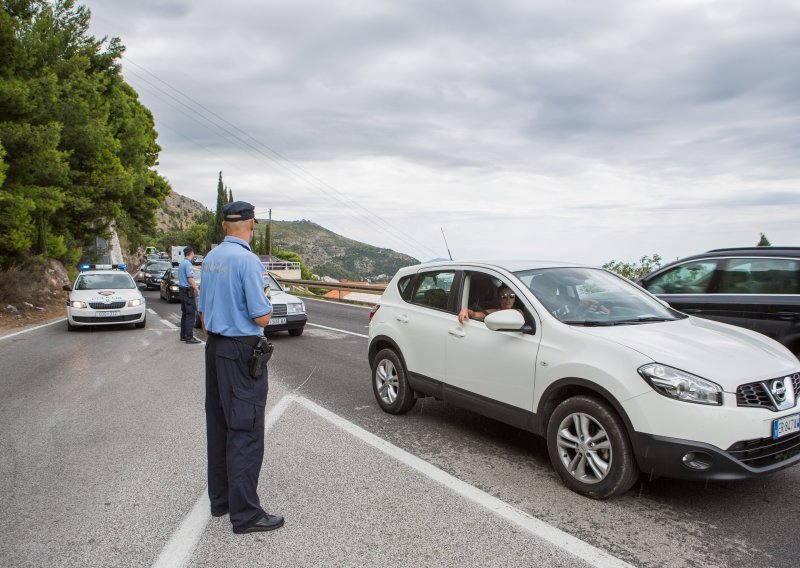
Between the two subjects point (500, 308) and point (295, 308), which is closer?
point (500, 308)

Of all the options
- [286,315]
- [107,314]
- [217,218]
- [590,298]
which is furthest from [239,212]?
[217,218]

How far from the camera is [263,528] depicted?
346cm

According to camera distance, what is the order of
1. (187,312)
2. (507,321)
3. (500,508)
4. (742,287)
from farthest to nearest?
(187,312)
(742,287)
(507,321)
(500,508)

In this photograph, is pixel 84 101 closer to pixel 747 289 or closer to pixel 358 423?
pixel 358 423

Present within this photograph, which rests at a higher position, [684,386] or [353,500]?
[684,386]

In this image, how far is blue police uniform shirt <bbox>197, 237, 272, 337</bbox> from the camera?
340 cm

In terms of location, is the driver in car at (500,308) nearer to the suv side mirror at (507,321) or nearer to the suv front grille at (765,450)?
the suv side mirror at (507,321)

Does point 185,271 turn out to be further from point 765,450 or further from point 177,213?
point 177,213

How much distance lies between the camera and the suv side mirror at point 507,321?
4.35m

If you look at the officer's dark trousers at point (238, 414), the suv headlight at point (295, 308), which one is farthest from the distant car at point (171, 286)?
the officer's dark trousers at point (238, 414)

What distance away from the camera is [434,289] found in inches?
225

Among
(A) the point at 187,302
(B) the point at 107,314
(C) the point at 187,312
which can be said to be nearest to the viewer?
(C) the point at 187,312

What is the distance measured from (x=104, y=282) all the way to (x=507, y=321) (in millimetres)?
14058

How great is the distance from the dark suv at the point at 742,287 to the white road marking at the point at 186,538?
19.4ft
